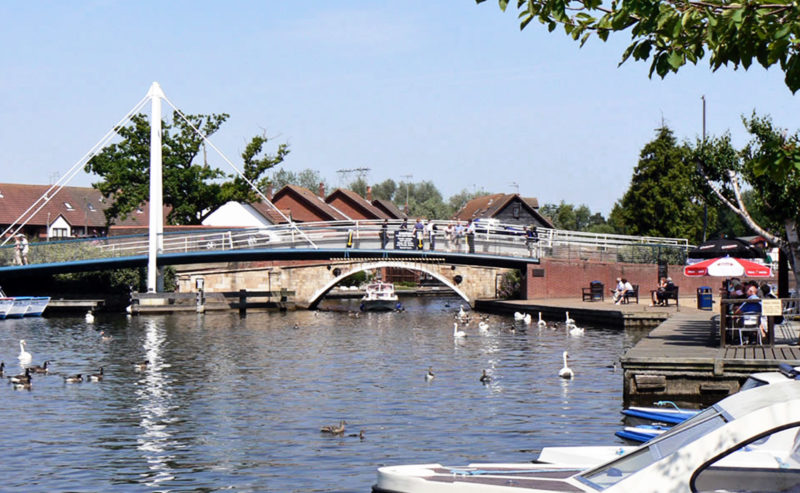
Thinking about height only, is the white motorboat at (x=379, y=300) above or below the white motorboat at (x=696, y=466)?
above

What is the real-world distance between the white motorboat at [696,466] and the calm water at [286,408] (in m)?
6.08

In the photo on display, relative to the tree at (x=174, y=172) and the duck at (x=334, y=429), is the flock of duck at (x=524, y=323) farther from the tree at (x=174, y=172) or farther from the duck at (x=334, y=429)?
the tree at (x=174, y=172)

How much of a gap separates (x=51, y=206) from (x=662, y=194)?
179ft

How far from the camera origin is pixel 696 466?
20.7ft

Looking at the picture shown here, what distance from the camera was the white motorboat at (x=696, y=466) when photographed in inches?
248

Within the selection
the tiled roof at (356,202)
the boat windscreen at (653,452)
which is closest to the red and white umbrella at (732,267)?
the boat windscreen at (653,452)

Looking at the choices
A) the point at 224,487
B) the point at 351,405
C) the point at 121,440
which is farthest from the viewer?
the point at 351,405

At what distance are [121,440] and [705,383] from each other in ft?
35.3

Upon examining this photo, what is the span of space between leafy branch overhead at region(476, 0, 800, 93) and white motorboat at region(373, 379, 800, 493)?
8.86ft

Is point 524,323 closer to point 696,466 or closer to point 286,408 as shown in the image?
point 286,408

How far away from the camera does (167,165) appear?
68.9 meters

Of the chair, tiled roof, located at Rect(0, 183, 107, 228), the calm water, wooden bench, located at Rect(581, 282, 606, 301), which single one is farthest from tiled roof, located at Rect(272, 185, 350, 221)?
the chair

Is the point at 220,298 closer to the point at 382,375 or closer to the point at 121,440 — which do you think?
the point at 382,375

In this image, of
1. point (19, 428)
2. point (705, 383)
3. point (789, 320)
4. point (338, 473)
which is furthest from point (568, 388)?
point (19, 428)
